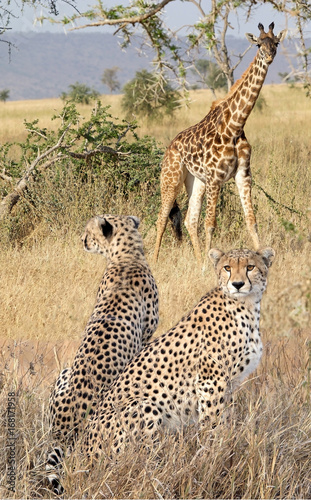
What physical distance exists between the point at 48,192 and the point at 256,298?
17.3 feet

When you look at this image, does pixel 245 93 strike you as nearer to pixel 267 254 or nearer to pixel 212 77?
pixel 267 254

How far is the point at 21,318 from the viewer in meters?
5.67

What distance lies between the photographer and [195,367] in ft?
10.9

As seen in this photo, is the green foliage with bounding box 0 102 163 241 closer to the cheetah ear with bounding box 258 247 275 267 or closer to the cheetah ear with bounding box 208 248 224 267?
the cheetah ear with bounding box 208 248 224 267

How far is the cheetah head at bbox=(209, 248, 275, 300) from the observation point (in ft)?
10.7

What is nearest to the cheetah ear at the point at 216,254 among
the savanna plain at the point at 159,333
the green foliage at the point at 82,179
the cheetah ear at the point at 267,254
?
the cheetah ear at the point at 267,254

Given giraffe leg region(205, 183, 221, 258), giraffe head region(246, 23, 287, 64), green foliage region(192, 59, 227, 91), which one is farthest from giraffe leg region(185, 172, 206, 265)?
giraffe head region(246, 23, 287, 64)

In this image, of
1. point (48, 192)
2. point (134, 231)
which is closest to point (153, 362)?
point (134, 231)

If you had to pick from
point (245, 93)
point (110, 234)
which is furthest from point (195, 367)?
point (245, 93)

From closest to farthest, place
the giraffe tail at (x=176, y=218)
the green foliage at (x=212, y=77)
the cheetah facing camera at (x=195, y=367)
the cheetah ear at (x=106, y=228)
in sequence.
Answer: the cheetah facing camera at (x=195, y=367) → the cheetah ear at (x=106, y=228) → the green foliage at (x=212, y=77) → the giraffe tail at (x=176, y=218)

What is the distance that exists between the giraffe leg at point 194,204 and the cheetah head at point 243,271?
4078 millimetres

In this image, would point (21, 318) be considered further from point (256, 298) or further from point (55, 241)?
point (256, 298)

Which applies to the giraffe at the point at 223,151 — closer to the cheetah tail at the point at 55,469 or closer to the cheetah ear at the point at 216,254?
the cheetah ear at the point at 216,254

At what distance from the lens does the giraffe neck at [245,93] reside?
7.21 m
